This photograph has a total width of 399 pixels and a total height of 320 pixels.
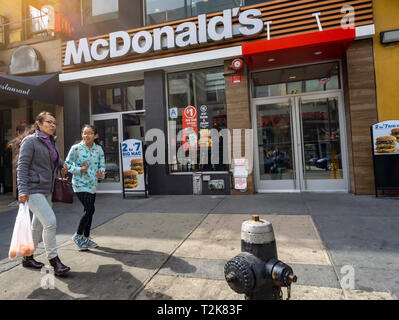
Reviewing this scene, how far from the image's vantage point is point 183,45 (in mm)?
7363

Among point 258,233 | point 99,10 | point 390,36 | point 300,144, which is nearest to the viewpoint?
point 258,233

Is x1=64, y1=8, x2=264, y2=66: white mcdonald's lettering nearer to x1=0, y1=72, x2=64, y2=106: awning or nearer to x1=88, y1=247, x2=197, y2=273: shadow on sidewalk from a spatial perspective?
x1=0, y1=72, x2=64, y2=106: awning

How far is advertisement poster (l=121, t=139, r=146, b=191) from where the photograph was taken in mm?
7480

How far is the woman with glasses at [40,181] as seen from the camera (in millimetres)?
2902

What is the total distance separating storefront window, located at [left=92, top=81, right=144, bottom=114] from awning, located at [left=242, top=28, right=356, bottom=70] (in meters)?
3.80

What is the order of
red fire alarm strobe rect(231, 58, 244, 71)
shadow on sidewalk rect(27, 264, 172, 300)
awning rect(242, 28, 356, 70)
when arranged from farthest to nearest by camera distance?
red fire alarm strobe rect(231, 58, 244, 71) → awning rect(242, 28, 356, 70) → shadow on sidewalk rect(27, 264, 172, 300)

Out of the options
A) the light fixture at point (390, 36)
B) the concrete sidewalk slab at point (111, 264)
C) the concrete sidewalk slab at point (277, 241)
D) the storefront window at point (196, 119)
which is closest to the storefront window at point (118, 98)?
the storefront window at point (196, 119)

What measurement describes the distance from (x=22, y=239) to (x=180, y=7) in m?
7.90

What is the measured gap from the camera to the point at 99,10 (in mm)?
9117

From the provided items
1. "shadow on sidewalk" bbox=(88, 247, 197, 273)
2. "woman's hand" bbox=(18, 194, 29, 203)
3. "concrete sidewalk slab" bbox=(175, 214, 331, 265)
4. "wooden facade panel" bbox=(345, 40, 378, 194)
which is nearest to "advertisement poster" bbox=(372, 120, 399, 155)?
"wooden facade panel" bbox=(345, 40, 378, 194)

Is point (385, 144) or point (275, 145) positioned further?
point (275, 145)

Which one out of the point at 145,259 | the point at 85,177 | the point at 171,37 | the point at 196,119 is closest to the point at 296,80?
the point at 196,119

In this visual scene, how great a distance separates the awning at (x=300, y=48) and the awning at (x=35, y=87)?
19.8 ft

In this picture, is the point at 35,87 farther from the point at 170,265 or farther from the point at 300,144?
the point at 300,144
